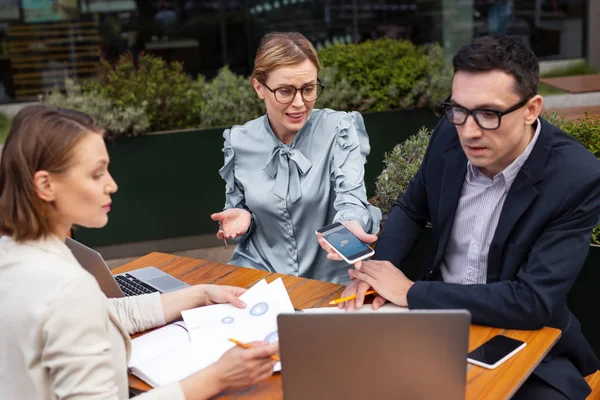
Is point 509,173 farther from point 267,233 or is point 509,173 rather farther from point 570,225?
point 267,233

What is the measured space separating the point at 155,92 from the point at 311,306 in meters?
3.96

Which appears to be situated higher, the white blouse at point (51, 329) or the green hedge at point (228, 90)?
the green hedge at point (228, 90)

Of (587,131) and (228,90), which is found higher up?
(228,90)

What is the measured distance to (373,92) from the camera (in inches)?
241

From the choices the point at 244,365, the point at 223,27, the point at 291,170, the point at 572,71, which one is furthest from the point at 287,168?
the point at 572,71

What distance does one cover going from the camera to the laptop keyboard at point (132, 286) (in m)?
2.45

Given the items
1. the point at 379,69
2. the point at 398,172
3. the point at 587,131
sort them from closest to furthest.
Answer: the point at 587,131 → the point at 398,172 → the point at 379,69

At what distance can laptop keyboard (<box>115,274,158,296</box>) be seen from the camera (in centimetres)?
245

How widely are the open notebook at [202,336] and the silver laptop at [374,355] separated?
0.91 ft

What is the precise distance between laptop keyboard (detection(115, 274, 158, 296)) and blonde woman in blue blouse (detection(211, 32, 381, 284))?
0.45 metres

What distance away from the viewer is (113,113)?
556cm

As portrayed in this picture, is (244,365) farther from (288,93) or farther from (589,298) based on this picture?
(589,298)

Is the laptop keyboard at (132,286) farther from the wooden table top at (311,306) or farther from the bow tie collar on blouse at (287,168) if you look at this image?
the bow tie collar on blouse at (287,168)

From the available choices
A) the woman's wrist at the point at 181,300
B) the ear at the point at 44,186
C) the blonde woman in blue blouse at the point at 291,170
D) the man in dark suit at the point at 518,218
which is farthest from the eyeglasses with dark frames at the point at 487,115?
the ear at the point at 44,186
